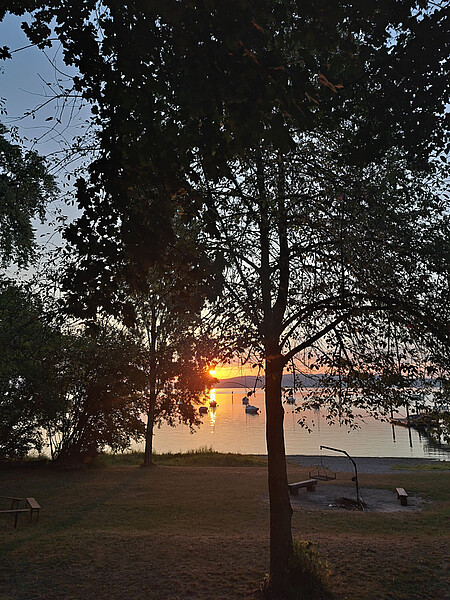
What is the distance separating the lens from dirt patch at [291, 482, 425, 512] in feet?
50.6

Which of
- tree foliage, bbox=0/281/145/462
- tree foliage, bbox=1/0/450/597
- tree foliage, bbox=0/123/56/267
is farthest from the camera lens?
tree foliage, bbox=0/281/145/462

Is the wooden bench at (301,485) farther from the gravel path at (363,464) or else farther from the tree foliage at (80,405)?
the tree foliage at (80,405)

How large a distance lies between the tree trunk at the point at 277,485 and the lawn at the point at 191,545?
66 centimetres

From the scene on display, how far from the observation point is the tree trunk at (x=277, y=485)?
7.44 meters

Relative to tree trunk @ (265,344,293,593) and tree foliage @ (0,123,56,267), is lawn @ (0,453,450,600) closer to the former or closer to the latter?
tree trunk @ (265,344,293,593)

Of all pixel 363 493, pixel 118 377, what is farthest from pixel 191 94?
pixel 118 377

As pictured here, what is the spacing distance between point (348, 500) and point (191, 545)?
803 cm

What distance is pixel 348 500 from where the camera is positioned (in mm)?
16016

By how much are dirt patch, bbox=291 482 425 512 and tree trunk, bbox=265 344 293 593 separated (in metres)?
7.69

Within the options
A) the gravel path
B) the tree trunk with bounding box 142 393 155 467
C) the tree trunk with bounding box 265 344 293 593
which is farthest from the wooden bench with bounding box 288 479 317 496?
the tree trunk with bounding box 142 393 155 467

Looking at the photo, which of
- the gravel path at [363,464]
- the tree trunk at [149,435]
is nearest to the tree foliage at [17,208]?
the tree trunk at [149,435]

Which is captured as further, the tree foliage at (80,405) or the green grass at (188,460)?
the green grass at (188,460)

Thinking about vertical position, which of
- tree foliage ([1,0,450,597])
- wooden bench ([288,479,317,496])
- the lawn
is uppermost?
tree foliage ([1,0,450,597])

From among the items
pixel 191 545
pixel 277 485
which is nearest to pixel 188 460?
pixel 191 545
